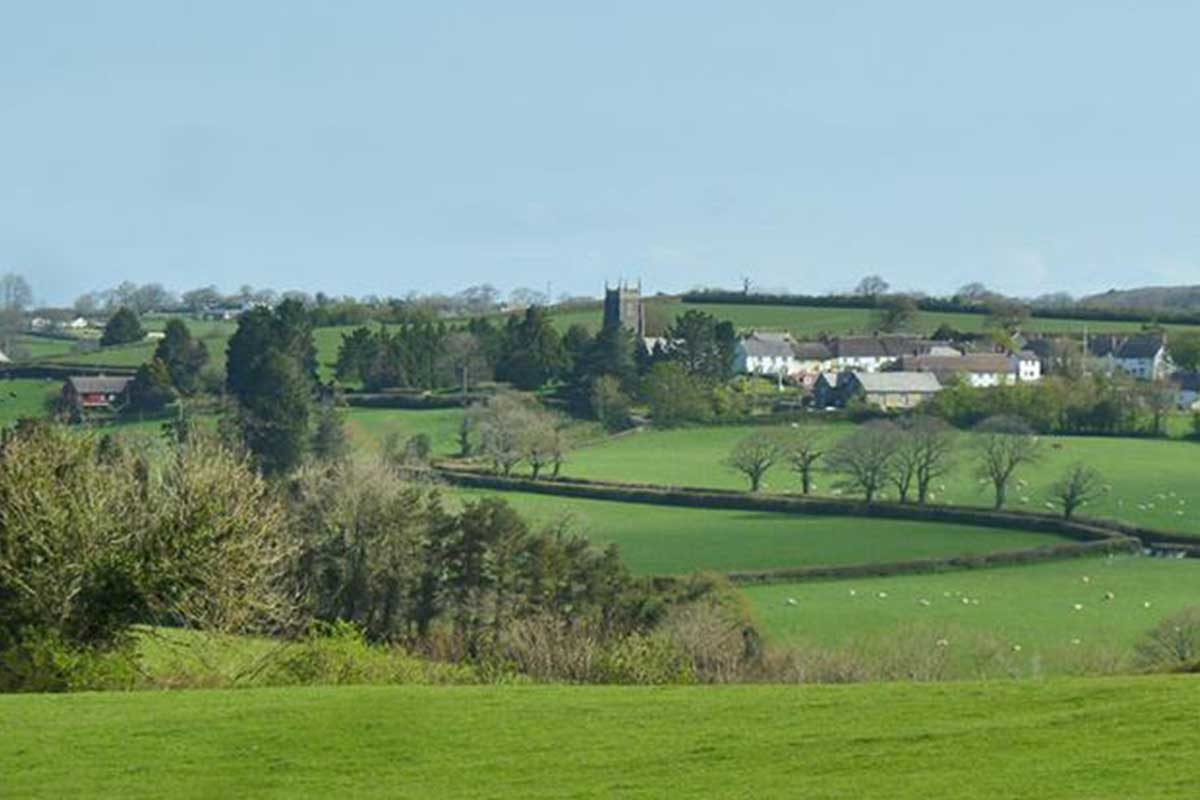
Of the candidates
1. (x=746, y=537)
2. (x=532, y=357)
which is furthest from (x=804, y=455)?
(x=532, y=357)

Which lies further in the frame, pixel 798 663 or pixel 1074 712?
pixel 798 663

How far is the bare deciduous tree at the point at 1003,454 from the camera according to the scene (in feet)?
267

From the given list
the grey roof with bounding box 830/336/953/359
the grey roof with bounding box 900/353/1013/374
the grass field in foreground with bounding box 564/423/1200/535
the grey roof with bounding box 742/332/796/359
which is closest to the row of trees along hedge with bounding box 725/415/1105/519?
the grass field in foreground with bounding box 564/423/1200/535

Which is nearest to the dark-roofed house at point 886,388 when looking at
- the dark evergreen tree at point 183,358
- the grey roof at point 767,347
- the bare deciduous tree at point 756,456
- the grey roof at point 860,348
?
the grey roof at point 767,347

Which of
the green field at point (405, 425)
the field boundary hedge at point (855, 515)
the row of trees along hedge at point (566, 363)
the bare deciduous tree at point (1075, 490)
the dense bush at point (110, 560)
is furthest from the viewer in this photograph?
the row of trees along hedge at point (566, 363)

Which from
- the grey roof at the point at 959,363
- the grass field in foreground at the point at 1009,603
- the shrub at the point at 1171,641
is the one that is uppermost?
the grey roof at the point at 959,363

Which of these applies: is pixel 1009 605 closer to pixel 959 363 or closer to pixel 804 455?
pixel 804 455

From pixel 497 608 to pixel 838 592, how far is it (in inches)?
502

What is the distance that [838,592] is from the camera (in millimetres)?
62719

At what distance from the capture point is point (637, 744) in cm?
2223

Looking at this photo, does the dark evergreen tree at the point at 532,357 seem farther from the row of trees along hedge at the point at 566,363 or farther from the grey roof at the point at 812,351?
the grey roof at the point at 812,351

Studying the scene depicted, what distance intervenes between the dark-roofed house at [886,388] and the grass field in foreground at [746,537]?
37265 mm

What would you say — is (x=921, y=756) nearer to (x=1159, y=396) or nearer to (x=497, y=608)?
(x=497, y=608)

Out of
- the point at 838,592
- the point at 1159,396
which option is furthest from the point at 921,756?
the point at 1159,396
